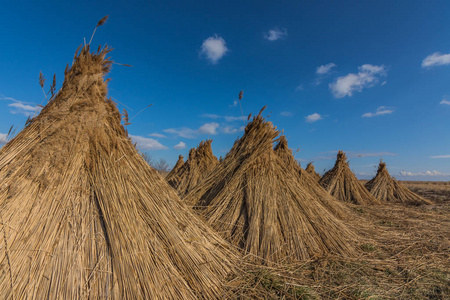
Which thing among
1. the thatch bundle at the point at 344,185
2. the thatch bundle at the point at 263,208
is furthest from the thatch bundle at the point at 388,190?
the thatch bundle at the point at 263,208

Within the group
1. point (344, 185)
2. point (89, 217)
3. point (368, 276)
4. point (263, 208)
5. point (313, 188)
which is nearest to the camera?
point (89, 217)

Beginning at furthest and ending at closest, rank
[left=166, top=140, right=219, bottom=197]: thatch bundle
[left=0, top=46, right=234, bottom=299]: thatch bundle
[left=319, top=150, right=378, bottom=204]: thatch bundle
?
1. [left=166, top=140, right=219, bottom=197]: thatch bundle
2. [left=319, top=150, right=378, bottom=204]: thatch bundle
3. [left=0, top=46, right=234, bottom=299]: thatch bundle

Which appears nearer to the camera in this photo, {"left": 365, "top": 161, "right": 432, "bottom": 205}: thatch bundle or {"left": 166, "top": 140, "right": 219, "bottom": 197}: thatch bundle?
{"left": 365, "top": 161, "right": 432, "bottom": 205}: thatch bundle

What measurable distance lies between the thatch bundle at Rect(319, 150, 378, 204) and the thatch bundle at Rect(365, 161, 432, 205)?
201cm

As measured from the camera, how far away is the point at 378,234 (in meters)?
4.80

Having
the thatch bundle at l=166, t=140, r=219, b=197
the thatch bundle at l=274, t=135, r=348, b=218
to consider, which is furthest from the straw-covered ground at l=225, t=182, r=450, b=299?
the thatch bundle at l=166, t=140, r=219, b=197

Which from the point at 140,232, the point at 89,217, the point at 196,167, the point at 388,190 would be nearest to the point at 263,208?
the point at 140,232

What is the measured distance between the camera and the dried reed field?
6.24 ft

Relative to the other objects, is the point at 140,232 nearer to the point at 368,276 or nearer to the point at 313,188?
the point at 368,276

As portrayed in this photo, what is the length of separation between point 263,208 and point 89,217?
2.42m

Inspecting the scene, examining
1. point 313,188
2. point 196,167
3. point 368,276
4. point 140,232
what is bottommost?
point 368,276

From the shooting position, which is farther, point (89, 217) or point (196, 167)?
point (196, 167)

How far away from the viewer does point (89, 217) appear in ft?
6.94

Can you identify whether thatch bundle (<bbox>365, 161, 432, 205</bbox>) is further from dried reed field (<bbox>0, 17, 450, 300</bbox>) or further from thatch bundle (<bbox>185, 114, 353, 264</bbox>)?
thatch bundle (<bbox>185, 114, 353, 264</bbox>)
